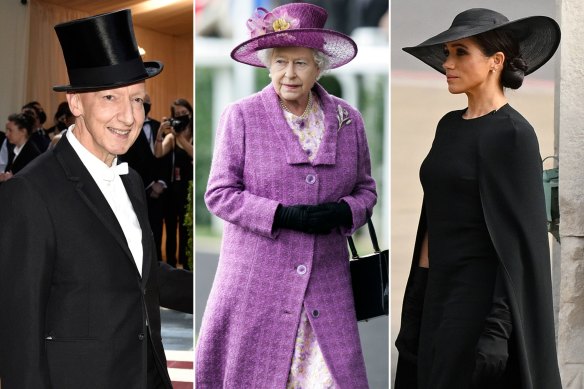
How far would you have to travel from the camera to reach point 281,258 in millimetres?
3574

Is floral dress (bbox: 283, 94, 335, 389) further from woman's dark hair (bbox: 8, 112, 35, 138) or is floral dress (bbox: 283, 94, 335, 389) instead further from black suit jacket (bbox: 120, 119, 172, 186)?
woman's dark hair (bbox: 8, 112, 35, 138)

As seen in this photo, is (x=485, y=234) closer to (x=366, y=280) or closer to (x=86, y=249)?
(x=366, y=280)

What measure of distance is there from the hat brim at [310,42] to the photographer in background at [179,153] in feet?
13.4

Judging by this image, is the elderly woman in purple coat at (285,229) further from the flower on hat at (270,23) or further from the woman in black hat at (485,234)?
the woman in black hat at (485,234)

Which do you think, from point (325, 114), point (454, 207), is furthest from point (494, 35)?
point (325, 114)

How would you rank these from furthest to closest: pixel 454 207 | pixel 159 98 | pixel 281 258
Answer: pixel 159 98 → pixel 281 258 → pixel 454 207

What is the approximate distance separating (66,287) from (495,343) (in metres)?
1.21

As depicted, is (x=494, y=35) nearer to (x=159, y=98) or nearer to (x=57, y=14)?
(x=57, y=14)

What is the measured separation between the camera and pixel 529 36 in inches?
120

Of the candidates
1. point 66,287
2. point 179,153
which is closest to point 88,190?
point 66,287

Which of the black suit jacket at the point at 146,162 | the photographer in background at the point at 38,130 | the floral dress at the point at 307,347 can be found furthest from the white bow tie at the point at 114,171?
the photographer in background at the point at 38,130

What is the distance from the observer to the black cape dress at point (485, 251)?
282 cm

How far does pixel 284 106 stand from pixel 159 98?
9.80 meters

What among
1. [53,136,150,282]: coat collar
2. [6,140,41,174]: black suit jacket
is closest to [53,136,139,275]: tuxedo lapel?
[53,136,150,282]: coat collar
